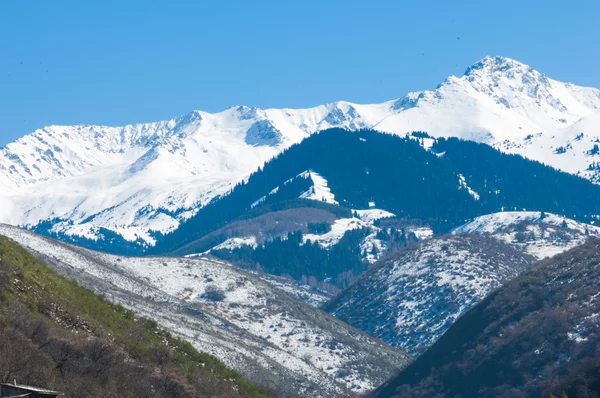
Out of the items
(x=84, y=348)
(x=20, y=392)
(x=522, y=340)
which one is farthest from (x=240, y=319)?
(x=20, y=392)

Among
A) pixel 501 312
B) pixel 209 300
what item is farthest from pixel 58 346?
pixel 209 300

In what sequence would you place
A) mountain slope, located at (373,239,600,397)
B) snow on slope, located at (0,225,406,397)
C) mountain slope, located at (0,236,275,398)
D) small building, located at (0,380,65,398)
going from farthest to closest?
snow on slope, located at (0,225,406,397), mountain slope, located at (373,239,600,397), mountain slope, located at (0,236,275,398), small building, located at (0,380,65,398)

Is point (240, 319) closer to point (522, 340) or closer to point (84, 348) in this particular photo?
point (522, 340)

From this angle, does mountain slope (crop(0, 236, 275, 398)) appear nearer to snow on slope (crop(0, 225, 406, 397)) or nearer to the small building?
the small building

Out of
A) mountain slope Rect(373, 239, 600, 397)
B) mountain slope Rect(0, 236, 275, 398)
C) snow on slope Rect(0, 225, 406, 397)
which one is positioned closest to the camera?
mountain slope Rect(0, 236, 275, 398)

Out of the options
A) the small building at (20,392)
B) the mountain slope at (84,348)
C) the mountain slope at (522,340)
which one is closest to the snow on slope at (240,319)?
the mountain slope at (522,340)

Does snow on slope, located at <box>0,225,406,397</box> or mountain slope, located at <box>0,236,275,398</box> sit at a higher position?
snow on slope, located at <box>0,225,406,397</box>

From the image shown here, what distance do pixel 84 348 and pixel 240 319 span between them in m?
102

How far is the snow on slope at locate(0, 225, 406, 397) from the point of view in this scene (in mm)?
130125

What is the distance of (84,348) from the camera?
6369cm

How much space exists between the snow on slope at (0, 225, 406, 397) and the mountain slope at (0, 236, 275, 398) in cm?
3289

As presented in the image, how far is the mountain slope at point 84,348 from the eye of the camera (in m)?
56.0

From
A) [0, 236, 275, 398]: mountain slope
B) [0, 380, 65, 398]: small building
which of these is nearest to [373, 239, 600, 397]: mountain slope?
[0, 236, 275, 398]: mountain slope

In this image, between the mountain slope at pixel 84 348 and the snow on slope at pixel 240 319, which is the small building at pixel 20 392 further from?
the snow on slope at pixel 240 319
